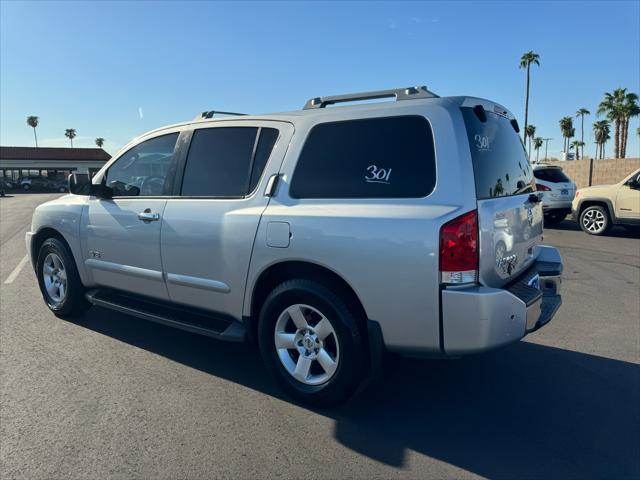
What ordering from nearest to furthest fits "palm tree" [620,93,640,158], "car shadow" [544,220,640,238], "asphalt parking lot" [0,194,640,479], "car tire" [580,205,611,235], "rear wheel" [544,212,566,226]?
1. "asphalt parking lot" [0,194,640,479]
2. "car tire" [580,205,611,235]
3. "car shadow" [544,220,640,238]
4. "rear wheel" [544,212,566,226]
5. "palm tree" [620,93,640,158]

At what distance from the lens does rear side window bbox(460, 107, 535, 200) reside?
119 inches

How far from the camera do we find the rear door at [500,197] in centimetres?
294

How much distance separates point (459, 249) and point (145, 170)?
2.99 m

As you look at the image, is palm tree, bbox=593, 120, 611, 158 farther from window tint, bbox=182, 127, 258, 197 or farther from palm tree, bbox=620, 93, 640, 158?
window tint, bbox=182, 127, 258, 197

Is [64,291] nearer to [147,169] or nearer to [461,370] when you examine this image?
[147,169]

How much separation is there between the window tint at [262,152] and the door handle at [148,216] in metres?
0.96

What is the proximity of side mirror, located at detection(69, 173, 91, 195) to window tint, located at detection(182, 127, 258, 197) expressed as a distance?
4.39ft

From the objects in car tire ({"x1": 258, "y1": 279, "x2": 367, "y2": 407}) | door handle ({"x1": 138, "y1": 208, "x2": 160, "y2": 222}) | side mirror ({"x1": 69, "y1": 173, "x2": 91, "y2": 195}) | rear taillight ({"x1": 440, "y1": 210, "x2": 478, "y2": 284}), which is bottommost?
car tire ({"x1": 258, "y1": 279, "x2": 367, "y2": 407})

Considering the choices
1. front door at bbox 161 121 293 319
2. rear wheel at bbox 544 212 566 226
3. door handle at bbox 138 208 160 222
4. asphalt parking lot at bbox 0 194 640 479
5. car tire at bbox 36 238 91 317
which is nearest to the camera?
asphalt parking lot at bbox 0 194 640 479

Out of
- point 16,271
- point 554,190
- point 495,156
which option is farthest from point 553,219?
point 16,271

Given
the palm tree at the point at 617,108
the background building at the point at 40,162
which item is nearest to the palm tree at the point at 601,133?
the palm tree at the point at 617,108

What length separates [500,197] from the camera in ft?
10.6

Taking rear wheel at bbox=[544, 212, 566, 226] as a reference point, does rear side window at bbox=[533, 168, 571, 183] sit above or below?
above

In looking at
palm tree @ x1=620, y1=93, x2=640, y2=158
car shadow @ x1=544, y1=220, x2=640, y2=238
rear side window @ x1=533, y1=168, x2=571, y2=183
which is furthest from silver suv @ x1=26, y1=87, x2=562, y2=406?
palm tree @ x1=620, y1=93, x2=640, y2=158
